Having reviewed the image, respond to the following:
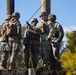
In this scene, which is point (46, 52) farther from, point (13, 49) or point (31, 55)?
point (13, 49)

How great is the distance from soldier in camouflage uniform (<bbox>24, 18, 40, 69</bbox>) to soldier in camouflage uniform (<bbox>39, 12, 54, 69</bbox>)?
0.20 metres

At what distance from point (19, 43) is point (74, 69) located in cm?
224

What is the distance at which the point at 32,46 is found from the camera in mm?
14766

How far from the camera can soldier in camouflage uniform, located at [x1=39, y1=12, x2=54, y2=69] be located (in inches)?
575

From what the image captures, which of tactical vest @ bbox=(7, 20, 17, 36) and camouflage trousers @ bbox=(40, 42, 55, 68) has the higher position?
tactical vest @ bbox=(7, 20, 17, 36)

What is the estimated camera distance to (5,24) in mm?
14547

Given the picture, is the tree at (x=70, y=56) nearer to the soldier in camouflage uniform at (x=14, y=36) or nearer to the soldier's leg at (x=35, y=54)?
the soldier's leg at (x=35, y=54)

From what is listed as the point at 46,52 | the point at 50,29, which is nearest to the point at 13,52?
the point at 46,52

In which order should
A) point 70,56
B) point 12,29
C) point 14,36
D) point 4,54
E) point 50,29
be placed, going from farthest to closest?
point 4,54
point 50,29
point 14,36
point 12,29
point 70,56

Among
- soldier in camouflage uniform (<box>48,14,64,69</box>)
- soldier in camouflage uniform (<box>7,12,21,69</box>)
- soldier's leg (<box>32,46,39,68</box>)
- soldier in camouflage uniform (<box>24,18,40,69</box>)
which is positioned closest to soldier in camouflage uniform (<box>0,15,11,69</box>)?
soldier in camouflage uniform (<box>7,12,21,69</box>)

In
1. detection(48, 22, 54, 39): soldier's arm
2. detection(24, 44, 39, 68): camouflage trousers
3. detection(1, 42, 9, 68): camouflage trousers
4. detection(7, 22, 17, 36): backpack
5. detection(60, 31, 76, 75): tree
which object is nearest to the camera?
detection(60, 31, 76, 75): tree

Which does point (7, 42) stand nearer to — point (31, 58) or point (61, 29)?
point (31, 58)

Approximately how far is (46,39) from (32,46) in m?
0.56

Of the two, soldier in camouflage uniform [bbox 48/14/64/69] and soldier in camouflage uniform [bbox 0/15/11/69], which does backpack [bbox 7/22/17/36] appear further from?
soldier in camouflage uniform [bbox 48/14/64/69]
